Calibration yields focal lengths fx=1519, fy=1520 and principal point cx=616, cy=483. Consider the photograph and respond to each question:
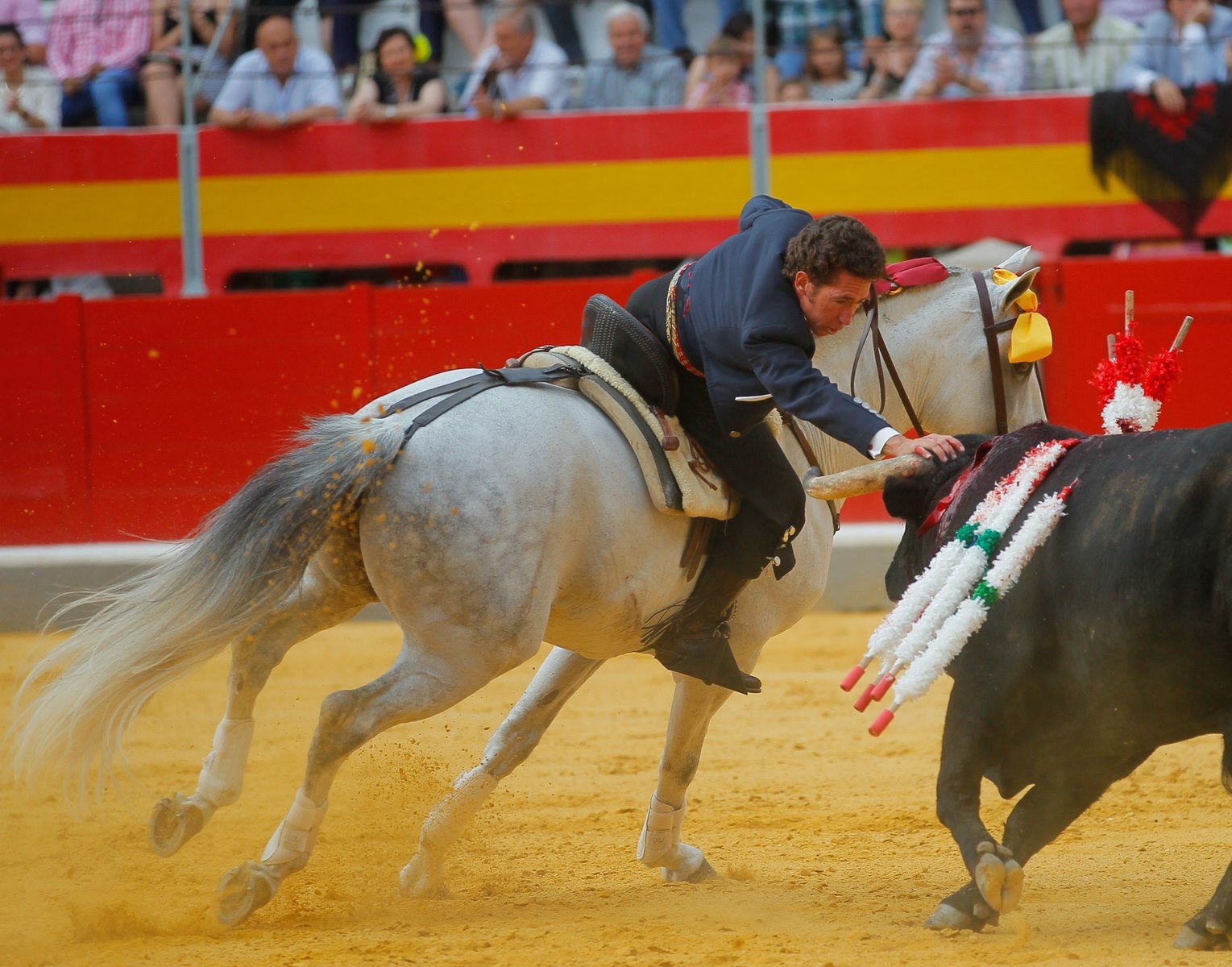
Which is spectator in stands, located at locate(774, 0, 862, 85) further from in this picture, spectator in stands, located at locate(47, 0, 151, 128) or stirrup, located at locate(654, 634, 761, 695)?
stirrup, located at locate(654, 634, 761, 695)

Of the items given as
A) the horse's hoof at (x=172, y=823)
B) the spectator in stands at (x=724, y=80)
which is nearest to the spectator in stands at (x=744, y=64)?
the spectator in stands at (x=724, y=80)

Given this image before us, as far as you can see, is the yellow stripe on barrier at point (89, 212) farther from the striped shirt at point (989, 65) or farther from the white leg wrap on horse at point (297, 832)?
the white leg wrap on horse at point (297, 832)

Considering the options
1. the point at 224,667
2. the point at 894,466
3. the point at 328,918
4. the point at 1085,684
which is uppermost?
the point at 894,466

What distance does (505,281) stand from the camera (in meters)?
9.20

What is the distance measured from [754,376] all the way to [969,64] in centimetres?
584

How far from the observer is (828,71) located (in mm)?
9203

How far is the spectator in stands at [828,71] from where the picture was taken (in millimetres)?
9156

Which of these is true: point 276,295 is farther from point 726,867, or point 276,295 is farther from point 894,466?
point 894,466

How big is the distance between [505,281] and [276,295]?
1378mm

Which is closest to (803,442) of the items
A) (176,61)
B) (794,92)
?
(794,92)

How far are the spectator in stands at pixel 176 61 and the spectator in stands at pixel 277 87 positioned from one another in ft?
0.40

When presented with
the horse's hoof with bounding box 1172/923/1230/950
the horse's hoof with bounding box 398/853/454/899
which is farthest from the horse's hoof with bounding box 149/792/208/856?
the horse's hoof with bounding box 1172/923/1230/950

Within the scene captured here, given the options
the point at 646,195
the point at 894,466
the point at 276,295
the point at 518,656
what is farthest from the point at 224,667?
the point at 894,466

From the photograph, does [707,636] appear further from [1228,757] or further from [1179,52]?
[1179,52]
